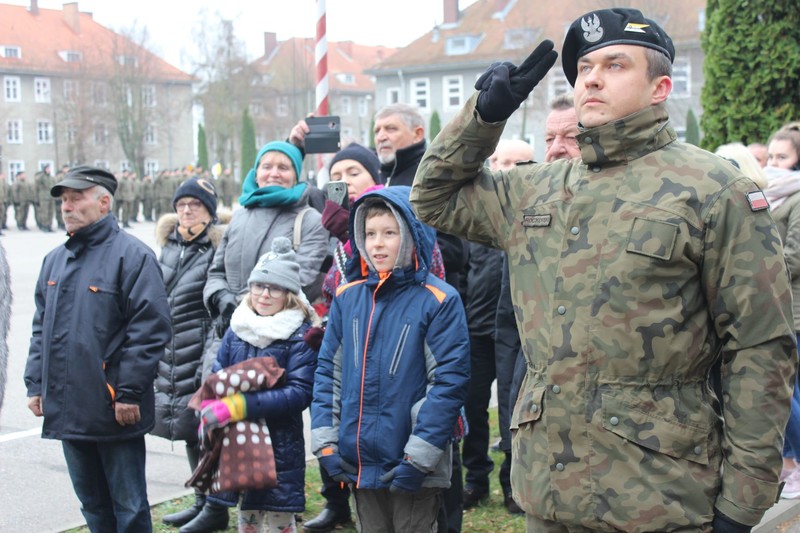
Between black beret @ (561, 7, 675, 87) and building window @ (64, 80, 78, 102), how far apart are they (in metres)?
61.3

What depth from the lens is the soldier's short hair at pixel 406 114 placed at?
566cm

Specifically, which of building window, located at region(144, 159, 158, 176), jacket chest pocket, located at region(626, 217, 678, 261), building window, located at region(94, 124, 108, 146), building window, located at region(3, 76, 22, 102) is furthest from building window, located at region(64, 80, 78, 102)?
jacket chest pocket, located at region(626, 217, 678, 261)

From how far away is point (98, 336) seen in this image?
179 inches

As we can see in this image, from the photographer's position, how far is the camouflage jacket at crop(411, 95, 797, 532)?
98.3 inches

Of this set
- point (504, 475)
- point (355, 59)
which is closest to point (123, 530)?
point (504, 475)

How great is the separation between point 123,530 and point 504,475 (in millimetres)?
2352

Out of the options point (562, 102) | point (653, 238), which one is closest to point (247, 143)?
point (562, 102)

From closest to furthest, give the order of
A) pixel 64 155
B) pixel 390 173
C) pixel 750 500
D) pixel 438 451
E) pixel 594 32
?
pixel 750 500 → pixel 594 32 → pixel 438 451 → pixel 390 173 → pixel 64 155

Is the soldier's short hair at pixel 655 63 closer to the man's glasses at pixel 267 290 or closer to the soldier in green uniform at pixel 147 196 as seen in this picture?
the man's glasses at pixel 267 290

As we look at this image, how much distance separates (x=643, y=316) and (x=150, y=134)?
65045mm

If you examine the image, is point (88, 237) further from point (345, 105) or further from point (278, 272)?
point (345, 105)

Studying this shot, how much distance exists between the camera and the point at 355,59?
313 ft

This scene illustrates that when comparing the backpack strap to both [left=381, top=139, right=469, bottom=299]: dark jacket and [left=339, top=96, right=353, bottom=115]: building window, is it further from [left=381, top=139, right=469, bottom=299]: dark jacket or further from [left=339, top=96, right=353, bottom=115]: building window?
[left=339, top=96, right=353, bottom=115]: building window

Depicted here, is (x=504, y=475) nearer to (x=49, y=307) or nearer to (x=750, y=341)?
(x=49, y=307)
